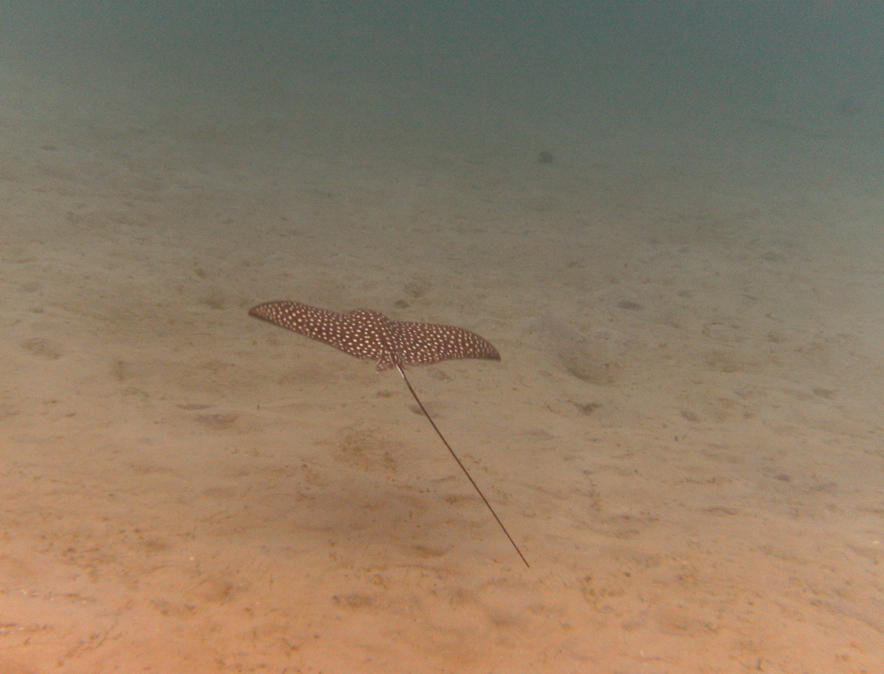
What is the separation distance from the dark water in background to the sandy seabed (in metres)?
8.26

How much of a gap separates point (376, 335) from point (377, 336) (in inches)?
0.5

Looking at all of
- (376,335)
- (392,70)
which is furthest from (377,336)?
(392,70)

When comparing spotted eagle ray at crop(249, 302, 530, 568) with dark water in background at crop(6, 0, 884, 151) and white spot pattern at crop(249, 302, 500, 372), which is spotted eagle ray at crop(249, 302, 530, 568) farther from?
dark water in background at crop(6, 0, 884, 151)

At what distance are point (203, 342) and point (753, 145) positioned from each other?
63.8 feet

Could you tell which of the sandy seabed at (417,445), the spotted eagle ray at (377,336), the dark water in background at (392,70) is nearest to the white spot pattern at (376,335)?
the spotted eagle ray at (377,336)

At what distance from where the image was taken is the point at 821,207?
465 inches

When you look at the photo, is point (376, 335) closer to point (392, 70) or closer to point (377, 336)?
point (377, 336)

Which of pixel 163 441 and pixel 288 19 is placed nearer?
pixel 163 441

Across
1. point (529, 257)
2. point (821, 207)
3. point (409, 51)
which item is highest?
point (409, 51)

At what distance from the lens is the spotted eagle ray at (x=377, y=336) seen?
423cm

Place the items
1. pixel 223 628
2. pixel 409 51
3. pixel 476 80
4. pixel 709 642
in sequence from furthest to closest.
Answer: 1. pixel 409 51
2. pixel 476 80
3. pixel 709 642
4. pixel 223 628

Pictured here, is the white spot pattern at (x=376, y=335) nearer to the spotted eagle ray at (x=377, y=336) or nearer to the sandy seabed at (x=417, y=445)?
the spotted eagle ray at (x=377, y=336)

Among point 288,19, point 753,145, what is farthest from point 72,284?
point 288,19

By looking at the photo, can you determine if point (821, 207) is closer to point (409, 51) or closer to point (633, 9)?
point (409, 51)
